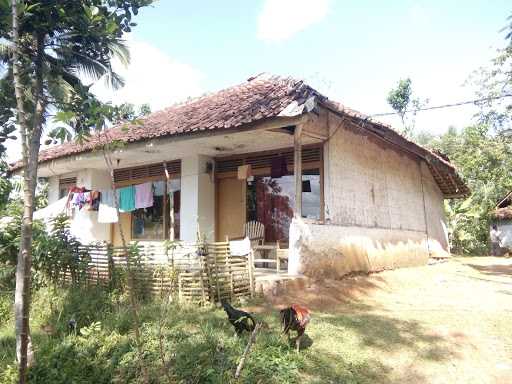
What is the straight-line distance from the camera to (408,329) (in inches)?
221

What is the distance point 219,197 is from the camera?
1031 cm

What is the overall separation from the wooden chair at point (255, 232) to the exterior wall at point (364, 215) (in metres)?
1.58

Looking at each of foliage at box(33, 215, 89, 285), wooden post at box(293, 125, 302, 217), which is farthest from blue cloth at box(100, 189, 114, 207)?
wooden post at box(293, 125, 302, 217)

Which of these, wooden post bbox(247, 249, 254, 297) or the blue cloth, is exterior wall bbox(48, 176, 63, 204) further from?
wooden post bbox(247, 249, 254, 297)

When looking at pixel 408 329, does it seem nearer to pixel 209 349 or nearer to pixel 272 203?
pixel 209 349

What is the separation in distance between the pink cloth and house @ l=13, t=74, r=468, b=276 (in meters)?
0.39

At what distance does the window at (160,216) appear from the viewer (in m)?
10.5

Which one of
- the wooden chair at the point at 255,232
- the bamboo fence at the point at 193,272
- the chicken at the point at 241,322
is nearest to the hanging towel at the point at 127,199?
the wooden chair at the point at 255,232

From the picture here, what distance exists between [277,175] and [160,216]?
3.57 metres

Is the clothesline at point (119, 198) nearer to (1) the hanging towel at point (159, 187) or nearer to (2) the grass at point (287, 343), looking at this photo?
(1) the hanging towel at point (159, 187)

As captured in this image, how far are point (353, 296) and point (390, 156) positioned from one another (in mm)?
5069

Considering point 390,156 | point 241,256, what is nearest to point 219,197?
point 241,256

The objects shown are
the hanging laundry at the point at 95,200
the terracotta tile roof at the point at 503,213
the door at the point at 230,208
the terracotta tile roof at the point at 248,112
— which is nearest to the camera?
the terracotta tile roof at the point at 248,112

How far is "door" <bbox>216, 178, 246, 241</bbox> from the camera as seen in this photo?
10062 mm
